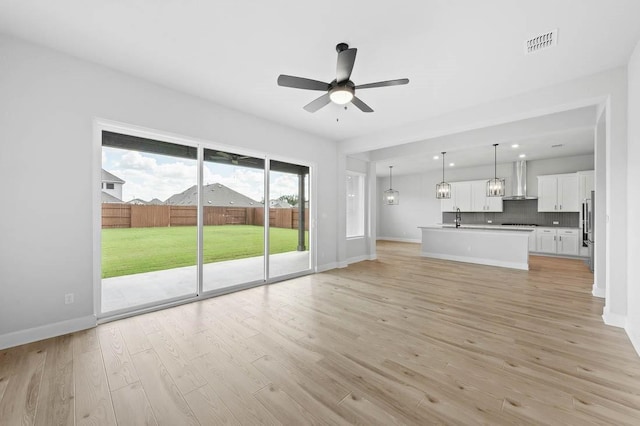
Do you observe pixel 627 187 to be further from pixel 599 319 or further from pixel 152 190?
pixel 152 190

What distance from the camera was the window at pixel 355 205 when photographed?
7.05 metres

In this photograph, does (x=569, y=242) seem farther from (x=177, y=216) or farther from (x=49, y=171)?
(x=49, y=171)

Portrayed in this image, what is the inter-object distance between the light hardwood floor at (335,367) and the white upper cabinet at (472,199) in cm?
564

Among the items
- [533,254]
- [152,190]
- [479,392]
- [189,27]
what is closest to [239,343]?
[479,392]

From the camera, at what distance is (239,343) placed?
260 centimetres

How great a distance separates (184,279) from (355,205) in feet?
14.9

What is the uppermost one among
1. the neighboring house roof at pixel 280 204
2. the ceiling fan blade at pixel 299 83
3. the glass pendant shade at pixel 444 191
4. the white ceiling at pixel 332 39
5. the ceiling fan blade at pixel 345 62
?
the white ceiling at pixel 332 39

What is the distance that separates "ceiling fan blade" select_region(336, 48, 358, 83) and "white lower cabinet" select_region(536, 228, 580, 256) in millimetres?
8437

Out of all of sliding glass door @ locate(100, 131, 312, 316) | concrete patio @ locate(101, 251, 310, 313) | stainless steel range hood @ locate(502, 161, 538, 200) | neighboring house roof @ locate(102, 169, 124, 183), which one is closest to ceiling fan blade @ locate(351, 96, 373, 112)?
sliding glass door @ locate(100, 131, 312, 316)

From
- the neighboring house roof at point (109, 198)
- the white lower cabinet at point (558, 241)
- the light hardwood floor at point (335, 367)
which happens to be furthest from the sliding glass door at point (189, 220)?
the white lower cabinet at point (558, 241)

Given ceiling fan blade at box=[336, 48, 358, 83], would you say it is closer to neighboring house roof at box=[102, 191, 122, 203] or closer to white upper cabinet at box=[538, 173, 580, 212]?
neighboring house roof at box=[102, 191, 122, 203]

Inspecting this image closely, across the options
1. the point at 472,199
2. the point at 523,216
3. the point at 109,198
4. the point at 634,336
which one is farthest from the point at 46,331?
the point at 523,216

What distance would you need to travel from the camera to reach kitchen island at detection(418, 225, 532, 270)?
241 inches

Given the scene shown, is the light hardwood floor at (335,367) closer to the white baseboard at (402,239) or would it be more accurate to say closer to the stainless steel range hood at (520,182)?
the stainless steel range hood at (520,182)
